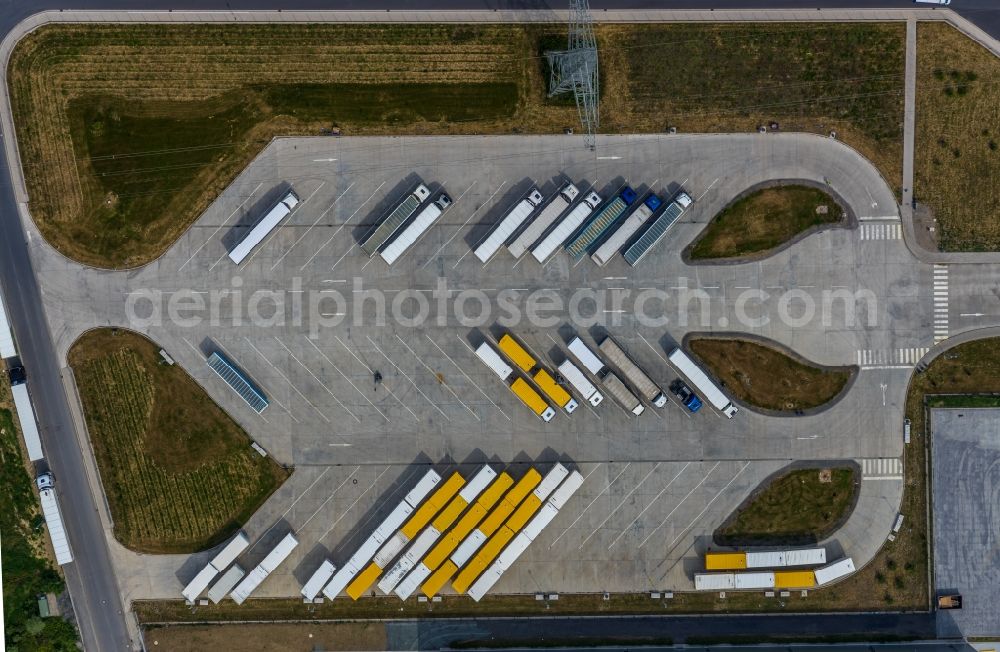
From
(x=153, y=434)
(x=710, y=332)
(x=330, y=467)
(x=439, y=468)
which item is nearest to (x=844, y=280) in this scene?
(x=710, y=332)

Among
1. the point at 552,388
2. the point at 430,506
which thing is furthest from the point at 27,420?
the point at 552,388

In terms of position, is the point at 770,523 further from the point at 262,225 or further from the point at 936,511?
the point at 262,225

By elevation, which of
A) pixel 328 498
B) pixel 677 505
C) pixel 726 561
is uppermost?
pixel 328 498

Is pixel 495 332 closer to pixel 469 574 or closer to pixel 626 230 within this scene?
pixel 626 230

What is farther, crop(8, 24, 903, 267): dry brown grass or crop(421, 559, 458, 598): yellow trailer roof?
crop(8, 24, 903, 267): dry brown grass

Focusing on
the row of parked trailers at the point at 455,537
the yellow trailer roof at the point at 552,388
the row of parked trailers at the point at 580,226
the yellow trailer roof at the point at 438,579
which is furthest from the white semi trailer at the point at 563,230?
the yellow trailer roof at the point at 438,579

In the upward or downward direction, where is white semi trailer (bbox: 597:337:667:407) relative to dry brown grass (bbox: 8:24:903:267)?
downward

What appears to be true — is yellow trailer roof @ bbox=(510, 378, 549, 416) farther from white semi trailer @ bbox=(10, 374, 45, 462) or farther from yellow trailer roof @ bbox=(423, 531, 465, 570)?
white semi trailer @ bbox=(10, 374, 45, 462)

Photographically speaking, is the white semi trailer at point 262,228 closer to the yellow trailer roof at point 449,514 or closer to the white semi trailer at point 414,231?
the white semi trailer at point 414,231

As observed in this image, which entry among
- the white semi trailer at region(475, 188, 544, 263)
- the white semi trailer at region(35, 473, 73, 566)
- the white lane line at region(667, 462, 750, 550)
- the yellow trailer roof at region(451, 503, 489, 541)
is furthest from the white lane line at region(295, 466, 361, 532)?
the white lane line at region(667, 462, 750, 550)
